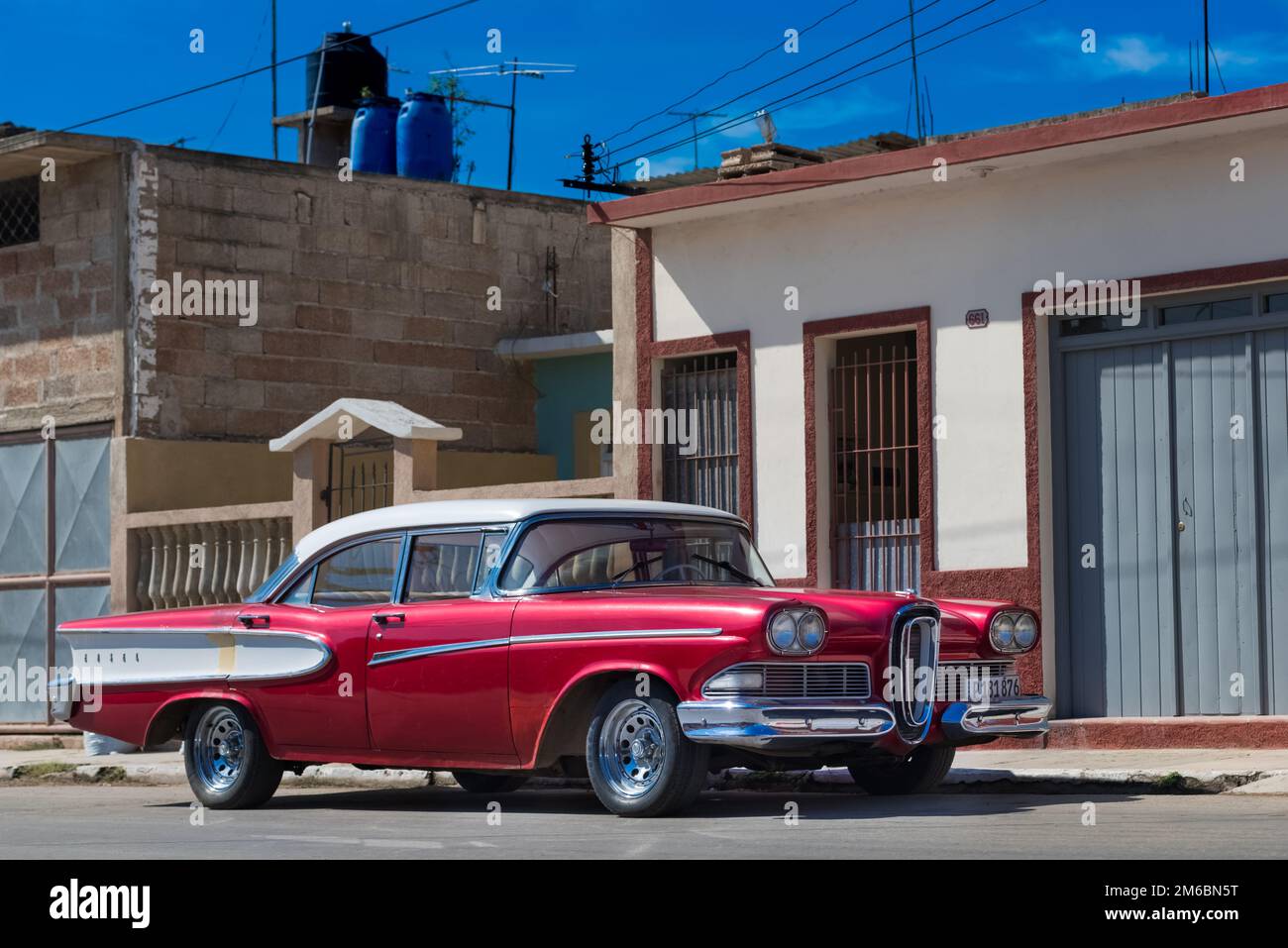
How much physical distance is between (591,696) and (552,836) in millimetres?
1008

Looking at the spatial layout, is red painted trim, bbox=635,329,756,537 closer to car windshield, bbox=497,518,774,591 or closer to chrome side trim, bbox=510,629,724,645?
car windshield, bbox=497,518,774,591

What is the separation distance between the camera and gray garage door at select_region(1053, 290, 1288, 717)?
12.6 m

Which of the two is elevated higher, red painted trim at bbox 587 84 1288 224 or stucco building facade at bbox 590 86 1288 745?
red painted trim at bbox 587 84 1288 224

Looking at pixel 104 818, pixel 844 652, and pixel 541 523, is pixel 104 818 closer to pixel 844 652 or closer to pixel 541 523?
pixel 541 523

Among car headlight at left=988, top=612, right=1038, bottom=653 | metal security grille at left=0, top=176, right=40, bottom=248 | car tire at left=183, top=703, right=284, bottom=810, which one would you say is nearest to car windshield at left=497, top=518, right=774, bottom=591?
car headlight at left=988, top=612, right=1038, bottom=653

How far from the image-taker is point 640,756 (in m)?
9.26

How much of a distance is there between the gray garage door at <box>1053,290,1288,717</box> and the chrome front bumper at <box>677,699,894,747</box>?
4565 mm

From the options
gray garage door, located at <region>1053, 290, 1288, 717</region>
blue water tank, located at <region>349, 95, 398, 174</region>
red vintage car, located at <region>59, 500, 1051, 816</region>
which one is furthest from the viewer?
blue water tank, located at <region>349, 95, 398, 174</region>

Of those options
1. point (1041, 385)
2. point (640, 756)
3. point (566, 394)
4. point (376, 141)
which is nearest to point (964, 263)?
point (1041, 385)

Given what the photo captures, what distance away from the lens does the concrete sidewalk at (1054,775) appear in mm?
10500

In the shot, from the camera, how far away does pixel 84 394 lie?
1891cm

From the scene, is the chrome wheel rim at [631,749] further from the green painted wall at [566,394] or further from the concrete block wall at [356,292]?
the green painted wall at [566,394]

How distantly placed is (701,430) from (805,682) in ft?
22.5
